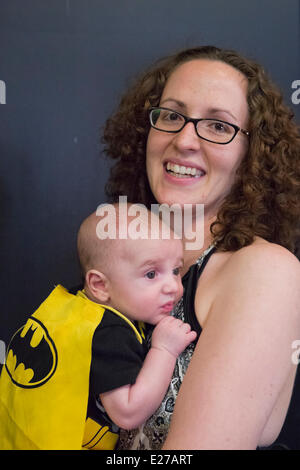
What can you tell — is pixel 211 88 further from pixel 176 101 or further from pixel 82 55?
pixel 82 55

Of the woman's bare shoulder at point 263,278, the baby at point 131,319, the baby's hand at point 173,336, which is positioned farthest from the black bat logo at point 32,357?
the woman's bare shoulder at point 263,278

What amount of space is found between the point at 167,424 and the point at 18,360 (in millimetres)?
408

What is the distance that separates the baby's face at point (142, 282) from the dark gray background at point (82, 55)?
3.69ft

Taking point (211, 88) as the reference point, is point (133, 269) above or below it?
below

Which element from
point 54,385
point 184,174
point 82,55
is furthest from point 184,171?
point 82,55

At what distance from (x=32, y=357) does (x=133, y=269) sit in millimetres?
331

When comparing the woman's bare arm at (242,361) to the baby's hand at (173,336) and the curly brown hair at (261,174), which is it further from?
the curly brown hair at (261,174)

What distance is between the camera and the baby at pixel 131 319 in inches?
49.0

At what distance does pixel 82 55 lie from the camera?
2.35 meters

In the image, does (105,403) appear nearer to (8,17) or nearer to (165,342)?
(165,342)

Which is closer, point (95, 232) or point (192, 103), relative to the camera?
point (95, 232)

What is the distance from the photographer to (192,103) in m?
1.57

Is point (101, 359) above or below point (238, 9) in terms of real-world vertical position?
below
